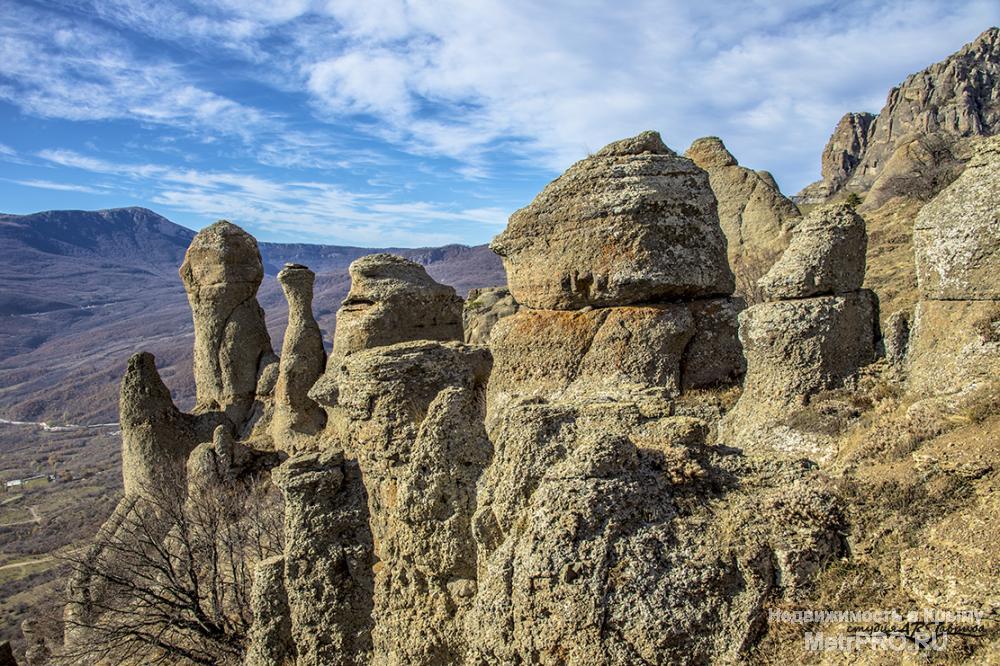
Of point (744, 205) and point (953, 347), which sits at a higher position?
point (744, 205)

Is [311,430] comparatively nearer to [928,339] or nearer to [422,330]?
[422,330]

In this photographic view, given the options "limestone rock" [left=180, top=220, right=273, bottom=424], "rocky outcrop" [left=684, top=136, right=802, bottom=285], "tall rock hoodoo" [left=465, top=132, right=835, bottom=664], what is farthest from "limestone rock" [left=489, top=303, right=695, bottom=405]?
"rocky outcrop" [left=684, top=136, right=802, bottom=285]

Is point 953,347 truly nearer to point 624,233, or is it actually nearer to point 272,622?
point 624,233

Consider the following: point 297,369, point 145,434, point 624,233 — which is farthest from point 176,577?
point 624,233

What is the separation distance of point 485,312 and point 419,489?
714 inches

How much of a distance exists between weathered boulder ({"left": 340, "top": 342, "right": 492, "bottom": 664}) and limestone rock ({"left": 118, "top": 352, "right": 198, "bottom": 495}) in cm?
1318

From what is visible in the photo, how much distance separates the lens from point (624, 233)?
31.2 feet

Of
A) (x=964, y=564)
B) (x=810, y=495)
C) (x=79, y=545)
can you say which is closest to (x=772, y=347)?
(x=810, y=495)

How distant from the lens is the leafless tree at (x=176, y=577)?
13019 mm

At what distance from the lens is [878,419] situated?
6453mm

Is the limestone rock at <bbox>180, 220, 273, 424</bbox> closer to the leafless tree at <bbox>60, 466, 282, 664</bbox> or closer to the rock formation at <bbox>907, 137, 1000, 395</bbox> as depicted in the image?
the leafless tree at <bbox>60, 466, 282, 664</bbox>

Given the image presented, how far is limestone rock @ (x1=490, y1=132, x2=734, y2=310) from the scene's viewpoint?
9453mm

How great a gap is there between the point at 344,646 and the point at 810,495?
5.67 meters

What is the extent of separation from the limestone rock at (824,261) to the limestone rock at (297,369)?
14312 mm
